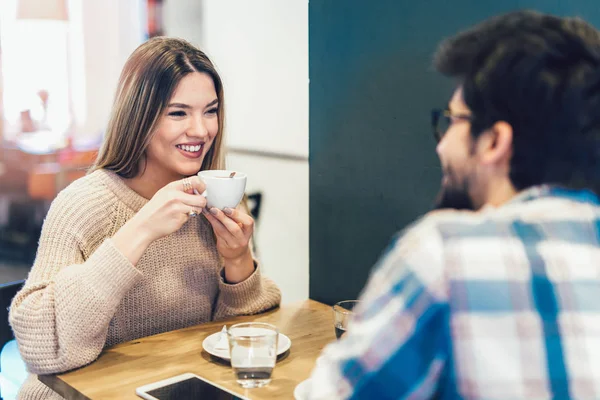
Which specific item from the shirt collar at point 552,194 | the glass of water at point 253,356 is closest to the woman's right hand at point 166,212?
the glass of water at point 253,356

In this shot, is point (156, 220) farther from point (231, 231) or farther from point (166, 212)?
point (231, 231)

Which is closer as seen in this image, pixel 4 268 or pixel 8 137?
pixel 4 268

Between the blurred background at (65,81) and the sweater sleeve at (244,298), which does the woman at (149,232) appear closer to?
the sweater sleeve at (244,298)

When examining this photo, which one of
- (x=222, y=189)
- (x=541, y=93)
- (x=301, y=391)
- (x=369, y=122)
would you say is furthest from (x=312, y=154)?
(x=541, y=93)

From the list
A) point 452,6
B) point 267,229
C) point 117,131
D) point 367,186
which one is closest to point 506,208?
point 452,6

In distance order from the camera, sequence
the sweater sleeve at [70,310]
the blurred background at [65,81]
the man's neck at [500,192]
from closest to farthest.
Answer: the man's neck at [500,192] < the sweater sleeve at [70,310] < the blurred background at [65,81]

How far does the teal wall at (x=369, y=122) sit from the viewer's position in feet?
5.39

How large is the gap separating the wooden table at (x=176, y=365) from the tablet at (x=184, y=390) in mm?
25

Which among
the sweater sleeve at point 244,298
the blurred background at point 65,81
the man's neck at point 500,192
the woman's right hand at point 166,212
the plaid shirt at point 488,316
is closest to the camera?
the plaid shirt at point 488,316

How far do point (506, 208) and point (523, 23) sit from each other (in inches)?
8.9

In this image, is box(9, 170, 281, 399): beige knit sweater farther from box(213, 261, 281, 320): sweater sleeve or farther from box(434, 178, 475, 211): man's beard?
box(434, 178, 475, 211): man's beard

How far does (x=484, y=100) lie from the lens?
32.4 inches

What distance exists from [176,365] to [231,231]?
15.2 inches

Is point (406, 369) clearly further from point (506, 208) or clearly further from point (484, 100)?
point (484, 100)
